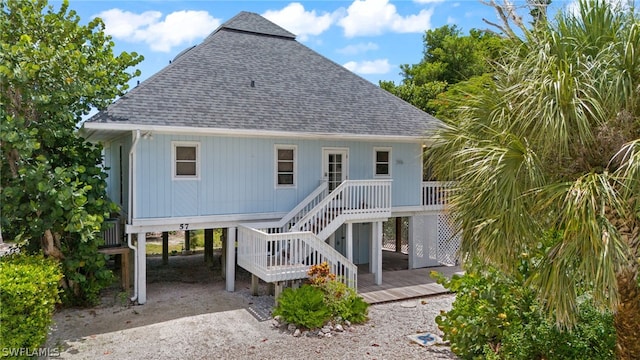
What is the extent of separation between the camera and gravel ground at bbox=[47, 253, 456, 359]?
7855 mm

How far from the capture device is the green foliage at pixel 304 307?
891cm

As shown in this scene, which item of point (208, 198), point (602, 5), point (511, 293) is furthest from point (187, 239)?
point (602, 5)

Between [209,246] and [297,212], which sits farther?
[209,246]

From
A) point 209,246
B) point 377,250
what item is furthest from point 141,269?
point 377,250

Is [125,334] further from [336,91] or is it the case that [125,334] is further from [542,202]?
[336,91]

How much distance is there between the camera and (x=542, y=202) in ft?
15.4

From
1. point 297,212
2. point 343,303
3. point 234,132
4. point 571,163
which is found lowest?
point 343,303

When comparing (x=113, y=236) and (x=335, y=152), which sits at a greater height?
(x=335, y=152)

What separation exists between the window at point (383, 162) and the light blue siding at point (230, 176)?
0.18 m

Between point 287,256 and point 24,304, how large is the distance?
562cm

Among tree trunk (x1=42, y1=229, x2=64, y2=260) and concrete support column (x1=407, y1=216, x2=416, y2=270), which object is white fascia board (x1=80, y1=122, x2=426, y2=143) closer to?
tree trunk (x1=42, y1=229, x2=64, y2=260)

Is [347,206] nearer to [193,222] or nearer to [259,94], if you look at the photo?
[193,222]

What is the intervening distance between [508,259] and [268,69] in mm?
11234

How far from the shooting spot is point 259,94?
13.1 m
